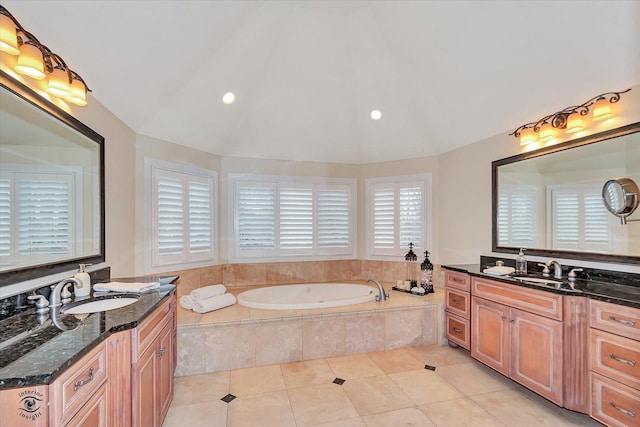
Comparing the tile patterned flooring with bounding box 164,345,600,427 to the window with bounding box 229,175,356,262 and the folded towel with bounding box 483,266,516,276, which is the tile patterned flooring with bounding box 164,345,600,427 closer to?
the folded towel with bounding box 483,266,516,276

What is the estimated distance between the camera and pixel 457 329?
311 cm

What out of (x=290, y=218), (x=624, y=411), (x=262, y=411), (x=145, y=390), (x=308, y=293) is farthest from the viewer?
(x=290, y=218)

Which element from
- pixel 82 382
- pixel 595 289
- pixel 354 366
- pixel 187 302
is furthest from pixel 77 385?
pixel 595 289

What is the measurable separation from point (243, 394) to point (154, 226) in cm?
197

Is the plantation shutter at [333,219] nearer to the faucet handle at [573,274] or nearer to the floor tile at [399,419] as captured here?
the floor tile at [399,419]

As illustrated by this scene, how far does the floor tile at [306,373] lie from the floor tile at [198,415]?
0.58m

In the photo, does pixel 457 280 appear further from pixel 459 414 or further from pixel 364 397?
pixel 364 397

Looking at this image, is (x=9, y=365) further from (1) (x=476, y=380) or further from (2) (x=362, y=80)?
(2) (x=362, y=80)

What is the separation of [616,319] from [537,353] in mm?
615

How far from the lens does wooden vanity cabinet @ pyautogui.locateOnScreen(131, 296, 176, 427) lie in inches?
60.2

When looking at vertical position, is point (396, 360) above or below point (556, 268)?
below

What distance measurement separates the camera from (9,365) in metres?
1.01

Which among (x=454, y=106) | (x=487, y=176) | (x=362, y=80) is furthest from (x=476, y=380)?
(x=362, y=80)

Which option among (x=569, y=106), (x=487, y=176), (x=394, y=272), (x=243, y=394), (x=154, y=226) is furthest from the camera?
(x=394, y=272)
